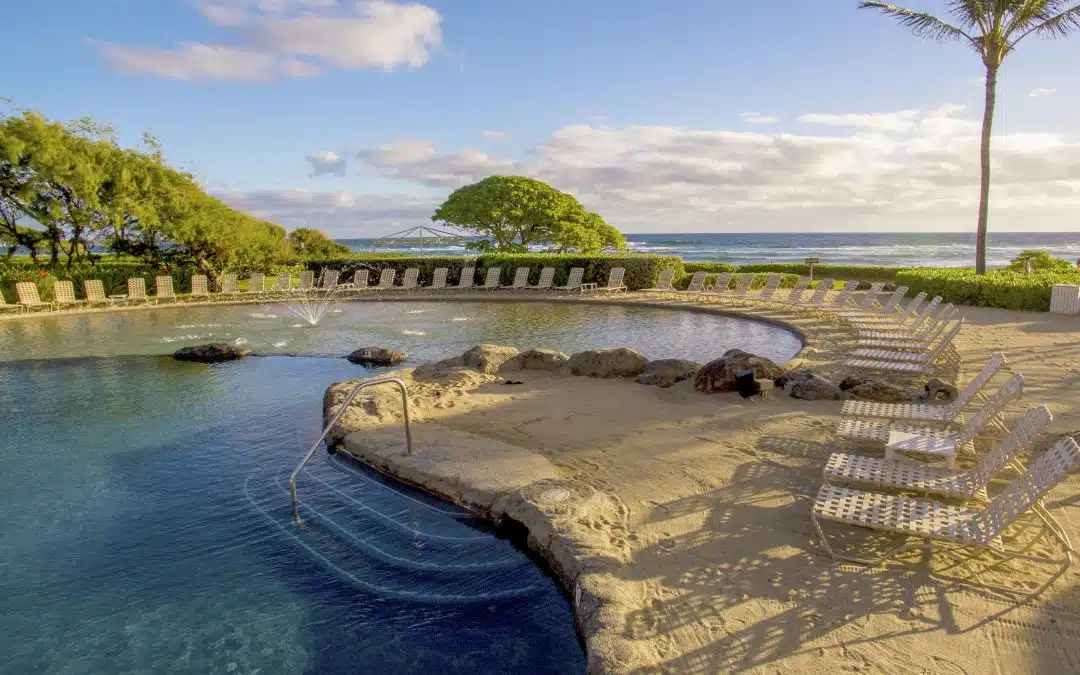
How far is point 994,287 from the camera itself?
1458cm

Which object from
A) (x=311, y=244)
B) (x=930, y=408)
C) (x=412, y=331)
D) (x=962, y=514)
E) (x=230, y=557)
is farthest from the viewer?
(x=311, y=244)

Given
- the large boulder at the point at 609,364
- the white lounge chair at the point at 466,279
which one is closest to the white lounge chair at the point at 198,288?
the white lounge chair at the point at 466,279

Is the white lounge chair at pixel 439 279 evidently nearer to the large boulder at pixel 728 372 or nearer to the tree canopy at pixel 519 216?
the tree canopy at pixel 519 216

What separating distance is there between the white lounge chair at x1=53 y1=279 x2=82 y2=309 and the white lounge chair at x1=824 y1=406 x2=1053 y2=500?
64.7 feet

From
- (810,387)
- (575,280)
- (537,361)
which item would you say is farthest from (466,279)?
(810,387)

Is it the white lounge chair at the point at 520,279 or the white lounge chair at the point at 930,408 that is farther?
the white lounge chair at the point at 520,279

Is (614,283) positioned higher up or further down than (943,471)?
higher up

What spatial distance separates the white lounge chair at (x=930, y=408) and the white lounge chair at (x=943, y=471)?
46.6 inches

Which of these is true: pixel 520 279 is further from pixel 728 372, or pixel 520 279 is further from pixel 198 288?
pixel 728 372

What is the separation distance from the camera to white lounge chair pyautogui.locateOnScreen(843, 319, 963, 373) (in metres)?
8.01

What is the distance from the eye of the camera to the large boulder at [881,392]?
23.2 ft

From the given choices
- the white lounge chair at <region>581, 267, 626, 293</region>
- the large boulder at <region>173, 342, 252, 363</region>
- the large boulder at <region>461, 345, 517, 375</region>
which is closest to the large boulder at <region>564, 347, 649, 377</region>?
the large boulder at <region>461, 345, 517, 375</region>

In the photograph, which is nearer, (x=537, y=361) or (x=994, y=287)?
(x=537, y=361)

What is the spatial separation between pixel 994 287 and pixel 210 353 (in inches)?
631
